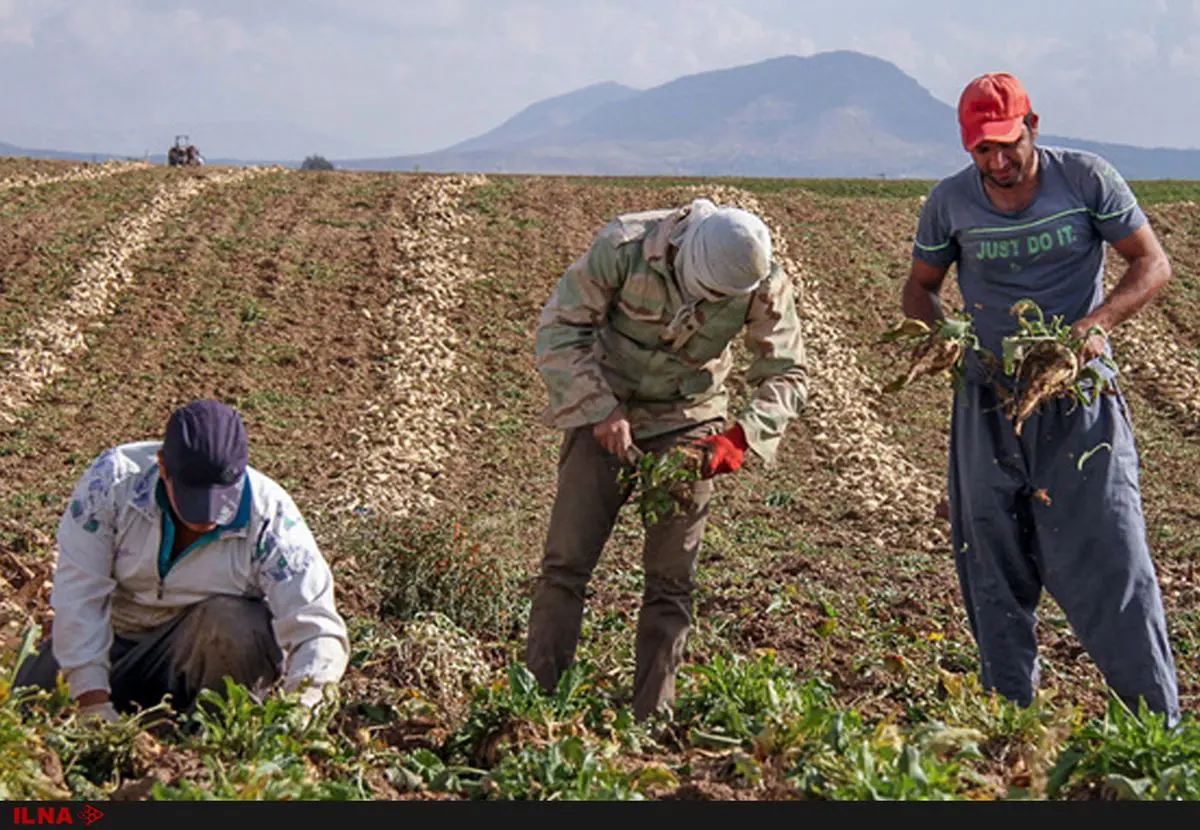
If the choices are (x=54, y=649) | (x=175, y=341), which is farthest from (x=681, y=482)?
(x=175, y=341)

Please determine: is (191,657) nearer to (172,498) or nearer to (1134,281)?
(172,498)

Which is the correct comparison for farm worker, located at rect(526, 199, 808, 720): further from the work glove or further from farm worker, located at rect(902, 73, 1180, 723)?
the work glove

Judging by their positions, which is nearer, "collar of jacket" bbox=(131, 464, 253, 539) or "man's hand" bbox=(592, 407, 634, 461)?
"collar of jacket" bbox=(131, 464, 253, 539)

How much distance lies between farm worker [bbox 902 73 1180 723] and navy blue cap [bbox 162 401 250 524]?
220 centimetres

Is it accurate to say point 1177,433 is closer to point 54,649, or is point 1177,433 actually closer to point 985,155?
point 985,155

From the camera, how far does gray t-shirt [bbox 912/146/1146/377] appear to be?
4086 millimetres

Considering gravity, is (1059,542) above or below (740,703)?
above

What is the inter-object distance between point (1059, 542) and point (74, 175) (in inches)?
756

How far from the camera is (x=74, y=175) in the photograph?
2023 centimetres

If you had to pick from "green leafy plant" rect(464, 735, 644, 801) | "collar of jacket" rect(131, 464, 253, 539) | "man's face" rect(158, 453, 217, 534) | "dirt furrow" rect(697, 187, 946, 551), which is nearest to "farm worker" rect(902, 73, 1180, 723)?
"green leafy plant" rect(464, 735, 644, 801)

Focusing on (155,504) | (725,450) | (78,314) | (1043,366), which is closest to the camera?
(155,504)

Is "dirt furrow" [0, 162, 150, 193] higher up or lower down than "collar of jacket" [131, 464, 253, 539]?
higher up

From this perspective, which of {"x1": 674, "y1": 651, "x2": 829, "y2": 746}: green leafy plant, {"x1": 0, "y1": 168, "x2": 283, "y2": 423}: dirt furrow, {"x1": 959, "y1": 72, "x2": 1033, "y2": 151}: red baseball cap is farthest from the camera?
{"x1": 0, "y1": 168, "x2": 283, "y2": 423}: dirt furrow

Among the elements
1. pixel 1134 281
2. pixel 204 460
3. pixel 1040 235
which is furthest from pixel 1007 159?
pixel 204 460
